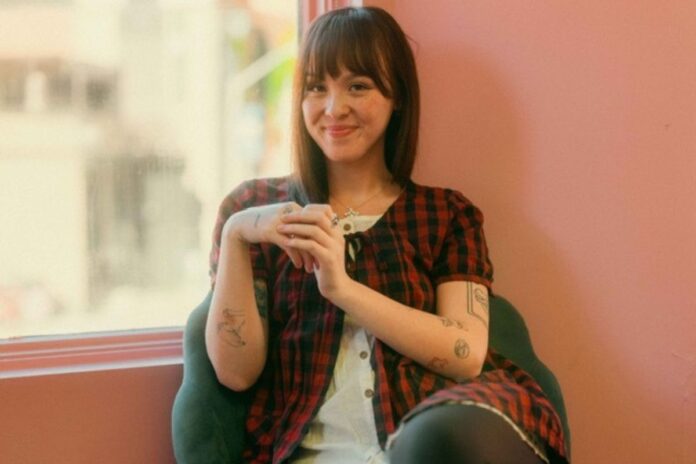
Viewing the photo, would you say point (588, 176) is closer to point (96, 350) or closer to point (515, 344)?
point (515, 344)

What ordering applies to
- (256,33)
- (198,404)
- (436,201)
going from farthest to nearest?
1. (256,33)
2. (436,201)
3. (198,404)

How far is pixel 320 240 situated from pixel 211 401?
0.37 meters

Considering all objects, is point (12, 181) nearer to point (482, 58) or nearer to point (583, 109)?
point (482, 58)

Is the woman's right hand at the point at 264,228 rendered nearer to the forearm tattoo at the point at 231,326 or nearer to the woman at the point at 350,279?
the woman at the point at 350,279

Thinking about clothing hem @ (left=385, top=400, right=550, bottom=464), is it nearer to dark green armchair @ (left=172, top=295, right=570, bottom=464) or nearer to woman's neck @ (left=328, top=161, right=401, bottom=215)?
dark green armchair @ (left=172, top=295, right=570, bottom=464)

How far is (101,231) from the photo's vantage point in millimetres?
1726

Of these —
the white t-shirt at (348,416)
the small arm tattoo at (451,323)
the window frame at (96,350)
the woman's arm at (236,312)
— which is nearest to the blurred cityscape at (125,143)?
the window frame at (96,350)

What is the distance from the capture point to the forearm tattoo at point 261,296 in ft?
4.80

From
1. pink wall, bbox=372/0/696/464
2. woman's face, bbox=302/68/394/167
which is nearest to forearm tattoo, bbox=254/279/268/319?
woman's face, bbox=302/68/394/167

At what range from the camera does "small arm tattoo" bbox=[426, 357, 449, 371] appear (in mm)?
1379

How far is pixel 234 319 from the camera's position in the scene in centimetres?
141

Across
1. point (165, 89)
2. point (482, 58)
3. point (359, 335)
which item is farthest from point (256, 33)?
point (359, 335)

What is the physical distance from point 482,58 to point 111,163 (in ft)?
2.66

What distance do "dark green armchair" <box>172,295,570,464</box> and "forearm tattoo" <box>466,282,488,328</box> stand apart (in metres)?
0.14
